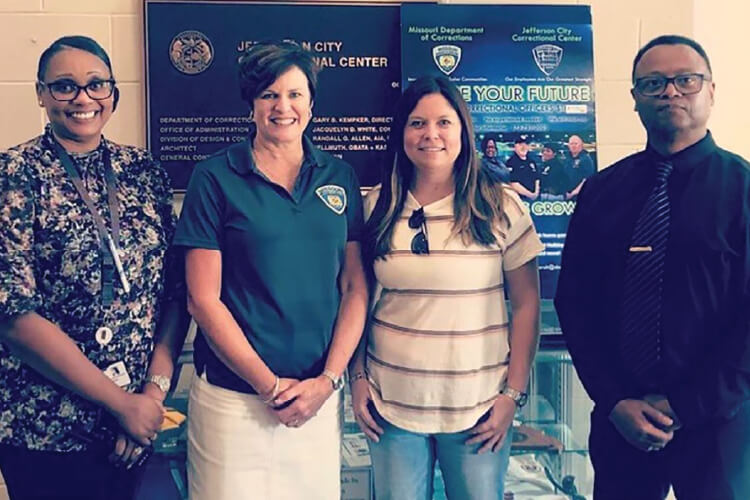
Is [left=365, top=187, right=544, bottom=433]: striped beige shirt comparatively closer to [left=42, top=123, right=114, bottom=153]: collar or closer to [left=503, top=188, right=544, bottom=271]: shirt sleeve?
[left=503, top=188, right=544, bottom=271]: shirt sleeve

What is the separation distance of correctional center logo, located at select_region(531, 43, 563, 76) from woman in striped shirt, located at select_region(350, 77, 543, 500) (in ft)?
2.64

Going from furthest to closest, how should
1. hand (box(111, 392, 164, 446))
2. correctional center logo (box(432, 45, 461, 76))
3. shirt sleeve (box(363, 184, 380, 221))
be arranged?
correctional center logo (box(432, 45, 461, 76))
shirt sleeve (box(363, 184, 380, 221))
hand (box(111, 392, 164, 446))

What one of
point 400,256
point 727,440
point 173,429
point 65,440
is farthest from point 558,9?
point 65,440

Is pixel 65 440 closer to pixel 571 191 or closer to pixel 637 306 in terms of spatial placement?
pixel 637 306

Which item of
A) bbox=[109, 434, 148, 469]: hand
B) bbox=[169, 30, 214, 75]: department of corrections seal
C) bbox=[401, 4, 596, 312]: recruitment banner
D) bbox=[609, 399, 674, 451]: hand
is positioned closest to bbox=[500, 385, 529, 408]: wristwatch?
bbox=[609, 399, 674, 451]: hand

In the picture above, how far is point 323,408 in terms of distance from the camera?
1.78m

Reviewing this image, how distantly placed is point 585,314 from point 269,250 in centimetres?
75

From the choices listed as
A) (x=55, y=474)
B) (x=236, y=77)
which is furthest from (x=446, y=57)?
(x=55, y=474)

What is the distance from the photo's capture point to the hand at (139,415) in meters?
1.64

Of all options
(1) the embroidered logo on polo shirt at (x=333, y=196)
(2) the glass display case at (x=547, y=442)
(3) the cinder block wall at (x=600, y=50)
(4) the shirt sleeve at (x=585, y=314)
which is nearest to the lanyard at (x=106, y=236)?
(1) the embroidered logo on polo shirt at (x=333, y=196)

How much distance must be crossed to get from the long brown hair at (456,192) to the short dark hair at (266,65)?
28 cm

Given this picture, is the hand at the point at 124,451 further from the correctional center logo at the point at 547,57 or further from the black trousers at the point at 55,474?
the correctional center logo at the point at 547,57

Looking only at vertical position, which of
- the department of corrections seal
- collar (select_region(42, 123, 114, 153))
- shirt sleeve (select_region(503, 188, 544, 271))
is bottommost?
shirt sleeve (select_region(503, 188, 544, 271))

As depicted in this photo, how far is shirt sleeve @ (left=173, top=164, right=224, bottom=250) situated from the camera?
5.44 ft
